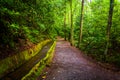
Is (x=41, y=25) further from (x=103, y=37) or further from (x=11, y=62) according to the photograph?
(x=103, y=37)

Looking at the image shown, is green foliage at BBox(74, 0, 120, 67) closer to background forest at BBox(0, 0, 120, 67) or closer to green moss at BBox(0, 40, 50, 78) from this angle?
background forest at BBox(0, 0, 120, 67)

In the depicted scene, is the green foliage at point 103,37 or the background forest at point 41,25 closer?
the background forest at point 41,25

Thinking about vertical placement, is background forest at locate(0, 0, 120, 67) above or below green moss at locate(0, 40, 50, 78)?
above

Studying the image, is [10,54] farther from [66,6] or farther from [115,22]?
[66,6]

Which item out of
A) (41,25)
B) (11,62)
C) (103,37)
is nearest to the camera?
(11,62)

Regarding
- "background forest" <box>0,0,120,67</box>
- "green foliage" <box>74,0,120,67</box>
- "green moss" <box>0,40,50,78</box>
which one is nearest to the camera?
"background forest" <box>0,0,120,67</box>

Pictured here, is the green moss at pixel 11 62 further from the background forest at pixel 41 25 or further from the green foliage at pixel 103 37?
the green foliage at pixel 103 37

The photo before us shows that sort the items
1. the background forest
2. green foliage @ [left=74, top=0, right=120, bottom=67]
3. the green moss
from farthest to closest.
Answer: green foliage @ [left=74, top=0, right=120, bottom=67] < the green moss < the background forest

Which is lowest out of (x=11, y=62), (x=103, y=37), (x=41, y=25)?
(x=11, y=62)

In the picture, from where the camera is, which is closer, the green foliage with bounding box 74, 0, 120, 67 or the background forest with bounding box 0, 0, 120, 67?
the background forest with bounding box 0, 0, 120, 67

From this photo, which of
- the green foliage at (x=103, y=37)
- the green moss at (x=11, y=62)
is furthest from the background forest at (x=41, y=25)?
the green moss at (x=11, y=62)

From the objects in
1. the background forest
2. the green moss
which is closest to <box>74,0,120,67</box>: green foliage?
the background forest

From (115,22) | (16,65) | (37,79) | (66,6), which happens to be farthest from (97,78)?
(66,6)

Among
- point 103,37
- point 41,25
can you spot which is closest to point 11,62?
point 41,25
